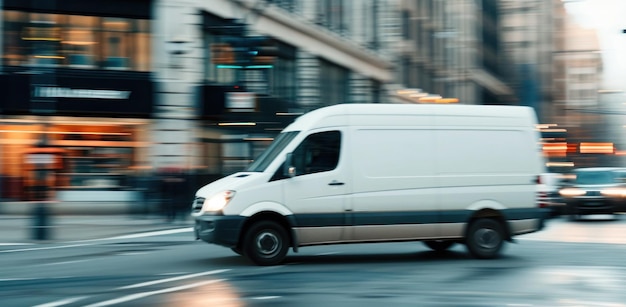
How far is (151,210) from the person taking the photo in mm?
26125

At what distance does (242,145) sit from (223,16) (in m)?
4.80

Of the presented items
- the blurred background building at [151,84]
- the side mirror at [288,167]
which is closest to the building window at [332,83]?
the blurred background building at [151,84]

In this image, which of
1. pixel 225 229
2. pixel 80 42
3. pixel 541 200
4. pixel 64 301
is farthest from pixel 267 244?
pixel 80 42

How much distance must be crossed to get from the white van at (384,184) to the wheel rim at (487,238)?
1 centimetres

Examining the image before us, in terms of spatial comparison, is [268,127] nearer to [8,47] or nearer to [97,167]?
[97,167]

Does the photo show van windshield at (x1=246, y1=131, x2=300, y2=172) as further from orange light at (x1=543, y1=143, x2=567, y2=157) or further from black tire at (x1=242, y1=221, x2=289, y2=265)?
orange light at (x1=543, y1=143, x2=567, y2=157)

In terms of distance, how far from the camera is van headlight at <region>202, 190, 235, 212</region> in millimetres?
11953

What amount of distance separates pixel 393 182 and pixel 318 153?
115 centimetres

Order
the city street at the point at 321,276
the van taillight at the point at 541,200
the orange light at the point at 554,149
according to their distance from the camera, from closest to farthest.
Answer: the city street at the point at 321,276, the van taillight at the point at 541,200, the orange light at the point at 554,149

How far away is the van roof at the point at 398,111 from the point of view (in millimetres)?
12578

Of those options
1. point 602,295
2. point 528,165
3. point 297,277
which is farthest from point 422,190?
point 602,295

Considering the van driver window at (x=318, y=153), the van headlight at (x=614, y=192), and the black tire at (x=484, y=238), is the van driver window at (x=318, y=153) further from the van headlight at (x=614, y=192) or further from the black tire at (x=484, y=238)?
the van headlight at (x=614, y=192)

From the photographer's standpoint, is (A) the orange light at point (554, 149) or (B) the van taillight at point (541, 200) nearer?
(B) the van taillight at point (541, 200)

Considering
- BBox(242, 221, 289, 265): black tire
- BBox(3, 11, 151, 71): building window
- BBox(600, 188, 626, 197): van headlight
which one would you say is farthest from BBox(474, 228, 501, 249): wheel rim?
BBox(3, 11, 151, 71): building window
